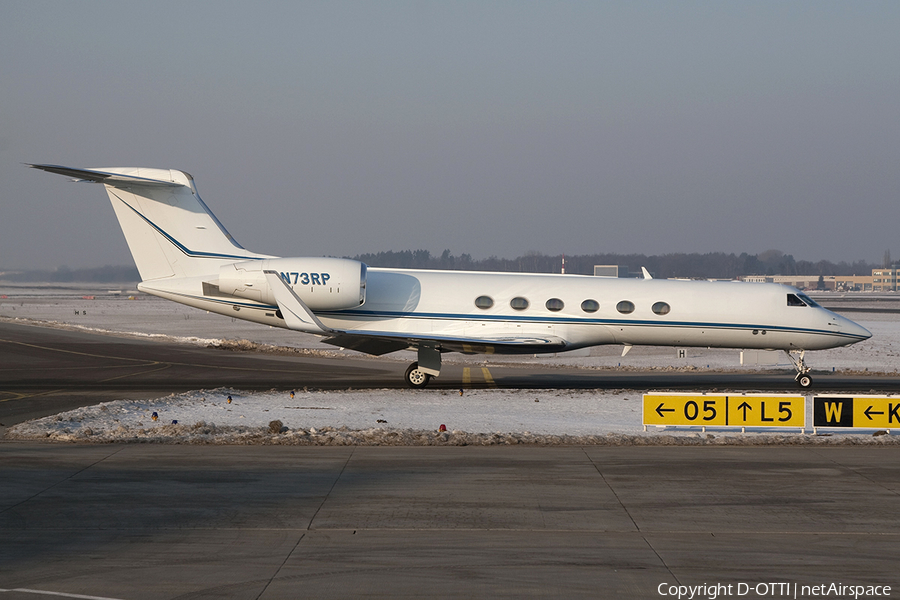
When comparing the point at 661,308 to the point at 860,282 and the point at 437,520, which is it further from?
the point at 860,282

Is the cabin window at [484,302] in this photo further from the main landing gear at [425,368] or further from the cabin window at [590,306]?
the cabin window at [590,306]

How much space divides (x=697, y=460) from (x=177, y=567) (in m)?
8.02

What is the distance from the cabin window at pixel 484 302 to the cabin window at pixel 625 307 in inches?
136

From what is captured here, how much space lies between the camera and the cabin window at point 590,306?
20.7m

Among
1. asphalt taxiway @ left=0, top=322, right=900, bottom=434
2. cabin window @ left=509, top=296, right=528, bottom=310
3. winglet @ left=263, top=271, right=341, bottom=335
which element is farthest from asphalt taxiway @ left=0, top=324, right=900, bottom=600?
cabin window @ left=509, top=296, right=528, bottom=310

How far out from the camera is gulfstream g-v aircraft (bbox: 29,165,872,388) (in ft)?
66.0

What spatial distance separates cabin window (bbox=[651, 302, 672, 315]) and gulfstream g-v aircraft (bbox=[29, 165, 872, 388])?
0.03m

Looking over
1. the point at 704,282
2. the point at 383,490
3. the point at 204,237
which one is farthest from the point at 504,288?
the point at 383,490

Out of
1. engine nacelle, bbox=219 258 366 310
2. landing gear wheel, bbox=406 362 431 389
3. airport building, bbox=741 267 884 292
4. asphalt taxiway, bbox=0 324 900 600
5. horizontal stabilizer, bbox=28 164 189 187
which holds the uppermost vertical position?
horizontal stabilizer, bbox=28 164 189 187

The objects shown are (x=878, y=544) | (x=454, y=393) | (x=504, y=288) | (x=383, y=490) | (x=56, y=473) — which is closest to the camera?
(x=878, y=544)

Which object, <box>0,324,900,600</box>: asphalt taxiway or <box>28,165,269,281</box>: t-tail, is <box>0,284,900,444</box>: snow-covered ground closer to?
<box>0,324,900,600</box>: asphalt taxiway

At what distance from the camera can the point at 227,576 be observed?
6.68 metres

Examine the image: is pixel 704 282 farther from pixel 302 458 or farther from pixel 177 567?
pixel 177 567

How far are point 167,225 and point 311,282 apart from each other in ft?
14.4
